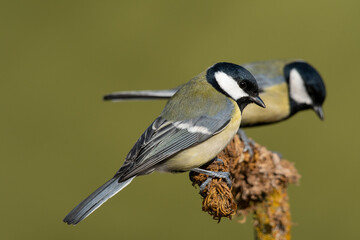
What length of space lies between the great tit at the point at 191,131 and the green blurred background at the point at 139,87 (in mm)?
1385

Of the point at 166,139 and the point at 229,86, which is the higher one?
the point at 229,86

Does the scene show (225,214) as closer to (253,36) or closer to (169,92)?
(169,92)

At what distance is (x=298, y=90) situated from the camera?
287 cm

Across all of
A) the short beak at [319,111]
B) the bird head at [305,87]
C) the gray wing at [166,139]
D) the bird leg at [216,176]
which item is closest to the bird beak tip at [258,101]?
the gray wing at [166,139]

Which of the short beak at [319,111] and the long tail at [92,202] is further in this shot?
the short beak at [319,111]

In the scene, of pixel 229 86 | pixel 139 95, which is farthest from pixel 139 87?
pixel 229 86

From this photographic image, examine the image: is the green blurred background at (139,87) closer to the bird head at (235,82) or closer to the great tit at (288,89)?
the great tit at (288,89)

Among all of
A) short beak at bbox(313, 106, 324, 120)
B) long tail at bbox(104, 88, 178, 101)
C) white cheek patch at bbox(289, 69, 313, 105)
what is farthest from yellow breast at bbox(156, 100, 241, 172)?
short beak at bbox(313, 106, 324, 120)

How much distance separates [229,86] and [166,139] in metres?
0.33

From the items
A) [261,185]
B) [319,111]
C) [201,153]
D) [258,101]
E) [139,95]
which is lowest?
[261,185]

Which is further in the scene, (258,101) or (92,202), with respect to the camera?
(258,101)

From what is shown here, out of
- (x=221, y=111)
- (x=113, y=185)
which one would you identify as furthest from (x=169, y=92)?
(x=113, y=185)

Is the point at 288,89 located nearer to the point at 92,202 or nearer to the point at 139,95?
the point at 139,95

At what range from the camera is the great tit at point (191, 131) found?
1.73 m
